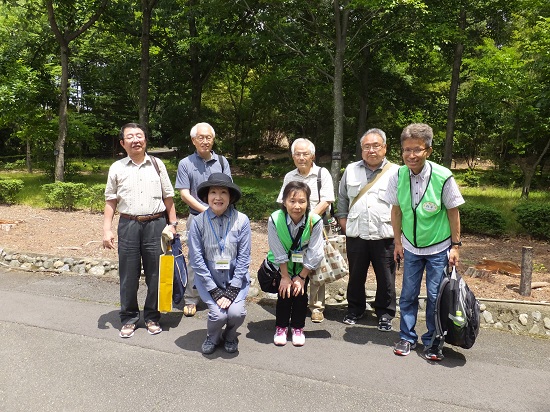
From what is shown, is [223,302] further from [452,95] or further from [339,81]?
[452,95]

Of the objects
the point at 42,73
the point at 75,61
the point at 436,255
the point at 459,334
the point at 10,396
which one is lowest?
the point at 10,396

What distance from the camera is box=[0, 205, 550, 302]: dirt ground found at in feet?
17.5

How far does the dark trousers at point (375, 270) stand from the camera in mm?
4109

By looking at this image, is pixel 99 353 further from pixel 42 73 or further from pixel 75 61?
pixel 75 61

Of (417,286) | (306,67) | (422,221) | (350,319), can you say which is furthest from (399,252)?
(306,67)

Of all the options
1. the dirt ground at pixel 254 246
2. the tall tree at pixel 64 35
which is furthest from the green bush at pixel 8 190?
the tall tree at pixel 64 35

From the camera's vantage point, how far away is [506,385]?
3.23 meters

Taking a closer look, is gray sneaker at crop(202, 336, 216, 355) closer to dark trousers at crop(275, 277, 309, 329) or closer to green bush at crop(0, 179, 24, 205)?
dark trousers at crop(275, 277, 309, 329)

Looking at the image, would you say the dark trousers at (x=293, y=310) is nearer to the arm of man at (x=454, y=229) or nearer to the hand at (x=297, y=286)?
the hand at (x=297, y=286)

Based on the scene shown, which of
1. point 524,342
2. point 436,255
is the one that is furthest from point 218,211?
point 524,342

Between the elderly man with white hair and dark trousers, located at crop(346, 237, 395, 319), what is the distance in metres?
0.36

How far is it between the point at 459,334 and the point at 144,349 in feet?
8.55

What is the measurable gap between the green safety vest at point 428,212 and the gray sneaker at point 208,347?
1.89m

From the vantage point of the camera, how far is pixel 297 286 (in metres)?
3.81
